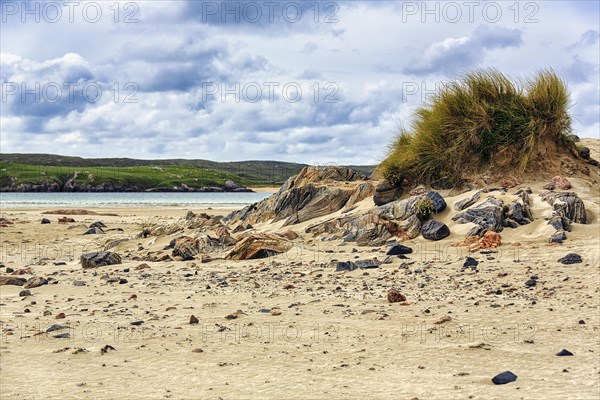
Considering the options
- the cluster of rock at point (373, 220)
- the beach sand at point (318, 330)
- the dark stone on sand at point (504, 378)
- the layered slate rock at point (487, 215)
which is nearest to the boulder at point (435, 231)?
the cluster of rock at point (373, 220)

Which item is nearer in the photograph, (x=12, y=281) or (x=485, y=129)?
(x=12, y=281)

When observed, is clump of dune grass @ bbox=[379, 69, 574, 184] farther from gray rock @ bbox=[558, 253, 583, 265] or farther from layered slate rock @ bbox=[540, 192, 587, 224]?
gray rock @ bbox=[558, 253, 583, 265]

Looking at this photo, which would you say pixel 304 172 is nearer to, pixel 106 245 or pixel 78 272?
pixel 106 245

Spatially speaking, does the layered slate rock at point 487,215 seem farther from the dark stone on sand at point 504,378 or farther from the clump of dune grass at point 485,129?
the dark stone on sand at point 504,378

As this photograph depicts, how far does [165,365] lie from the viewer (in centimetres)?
837

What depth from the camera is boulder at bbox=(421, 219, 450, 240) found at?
17.8 meters

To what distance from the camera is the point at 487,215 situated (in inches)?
705

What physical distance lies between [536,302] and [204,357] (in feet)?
19.1

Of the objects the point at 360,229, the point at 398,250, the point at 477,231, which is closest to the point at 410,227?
the point at 360,229

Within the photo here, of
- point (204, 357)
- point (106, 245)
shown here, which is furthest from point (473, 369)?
point (106, 245)

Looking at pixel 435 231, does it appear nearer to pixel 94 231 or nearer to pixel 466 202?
pixel 466 202

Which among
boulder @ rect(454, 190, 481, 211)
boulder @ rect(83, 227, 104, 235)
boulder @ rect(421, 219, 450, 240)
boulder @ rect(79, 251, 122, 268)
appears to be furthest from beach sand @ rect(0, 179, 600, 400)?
boulder @ rect(83, 227, 104, 235)

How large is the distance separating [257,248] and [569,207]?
8641 mm

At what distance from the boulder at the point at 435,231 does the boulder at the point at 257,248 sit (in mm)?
3808
